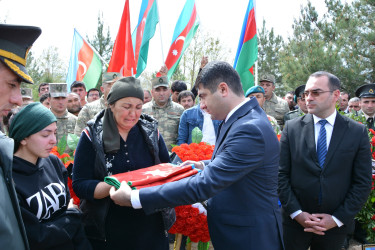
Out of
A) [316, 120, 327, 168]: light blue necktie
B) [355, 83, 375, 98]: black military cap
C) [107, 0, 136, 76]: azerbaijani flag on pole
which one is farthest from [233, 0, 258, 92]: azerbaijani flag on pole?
[316, 120, 327, 168]: light blue necktie

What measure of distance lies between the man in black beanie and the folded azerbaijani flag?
0.88 meters

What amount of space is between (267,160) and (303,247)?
158 cm

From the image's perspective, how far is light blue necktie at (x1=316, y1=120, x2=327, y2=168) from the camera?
320cm

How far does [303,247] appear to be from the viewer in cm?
324

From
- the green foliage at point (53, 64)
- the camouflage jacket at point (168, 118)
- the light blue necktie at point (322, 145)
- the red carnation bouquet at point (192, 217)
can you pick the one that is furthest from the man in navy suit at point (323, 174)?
the green foliage at point (53, 64)

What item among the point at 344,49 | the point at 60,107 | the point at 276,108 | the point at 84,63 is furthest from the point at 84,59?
the point at 344,49

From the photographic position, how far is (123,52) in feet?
19.3

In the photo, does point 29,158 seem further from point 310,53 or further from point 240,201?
point 310,53

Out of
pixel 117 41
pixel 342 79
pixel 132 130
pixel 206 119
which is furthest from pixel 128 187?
pixel 342 79

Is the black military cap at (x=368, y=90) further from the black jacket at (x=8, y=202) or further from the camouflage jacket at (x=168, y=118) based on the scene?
the black jacket at (x=8, y=202)

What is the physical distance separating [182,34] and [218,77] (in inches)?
234

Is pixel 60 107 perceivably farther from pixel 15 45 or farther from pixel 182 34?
pixel 15 45

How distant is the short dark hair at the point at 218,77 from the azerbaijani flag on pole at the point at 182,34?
5546 mm

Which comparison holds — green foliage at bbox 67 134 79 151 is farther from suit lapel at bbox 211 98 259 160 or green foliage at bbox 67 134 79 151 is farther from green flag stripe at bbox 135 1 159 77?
green flag stripe at bbox 135 1 159 77
